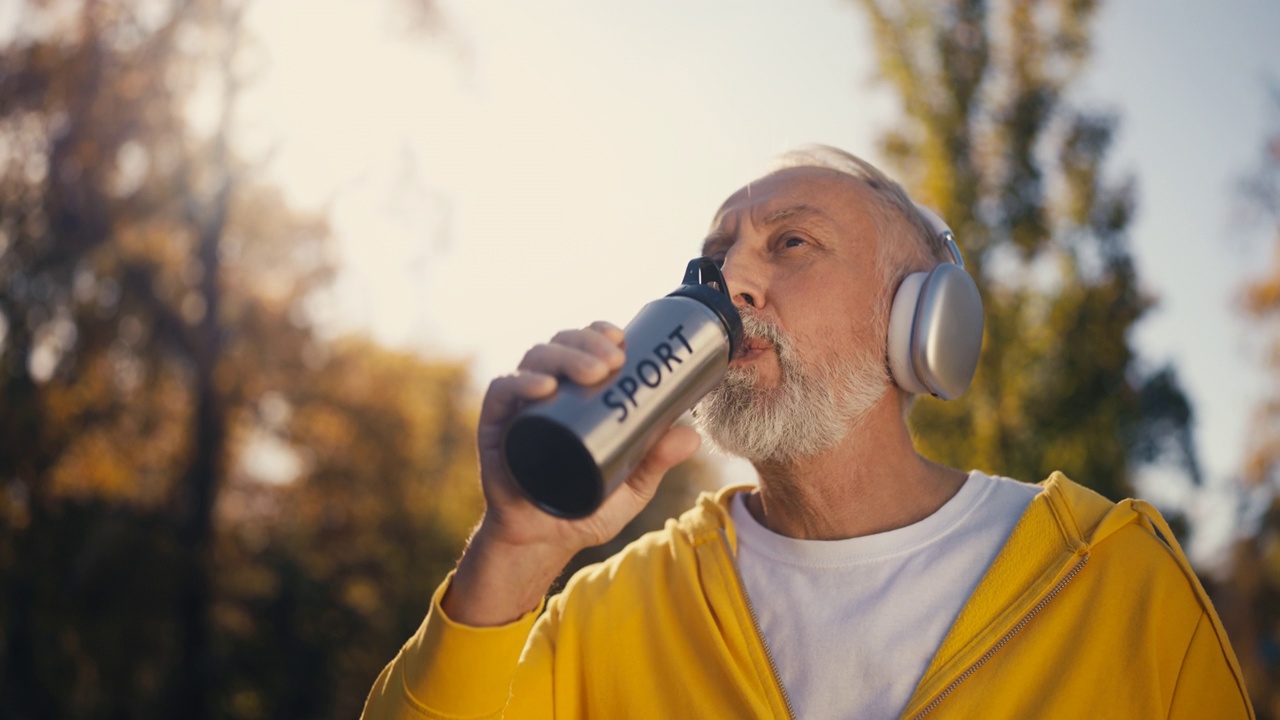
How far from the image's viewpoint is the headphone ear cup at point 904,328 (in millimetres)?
2158

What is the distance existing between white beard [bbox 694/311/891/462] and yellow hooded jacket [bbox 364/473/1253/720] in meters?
0.28

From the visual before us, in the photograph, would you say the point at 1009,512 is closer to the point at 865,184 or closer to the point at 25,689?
the point at 865,184

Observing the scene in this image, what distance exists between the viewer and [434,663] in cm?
164

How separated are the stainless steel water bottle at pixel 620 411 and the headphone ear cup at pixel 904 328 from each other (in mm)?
752

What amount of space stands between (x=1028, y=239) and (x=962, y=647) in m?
8.34

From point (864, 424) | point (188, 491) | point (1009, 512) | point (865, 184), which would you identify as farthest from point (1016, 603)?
point (188, 491)

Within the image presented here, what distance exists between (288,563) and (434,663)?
12594mm

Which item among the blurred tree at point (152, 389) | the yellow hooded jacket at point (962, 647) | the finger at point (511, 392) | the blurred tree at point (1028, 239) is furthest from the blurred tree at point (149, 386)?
the finger at point (511, 392)

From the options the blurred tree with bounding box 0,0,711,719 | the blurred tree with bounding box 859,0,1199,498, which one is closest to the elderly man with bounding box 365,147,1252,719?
the blurred tree with bounding box 859,0,1199,498

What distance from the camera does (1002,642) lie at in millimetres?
1833

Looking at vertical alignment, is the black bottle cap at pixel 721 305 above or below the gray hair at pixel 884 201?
below

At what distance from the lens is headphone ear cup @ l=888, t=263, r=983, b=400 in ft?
6.89

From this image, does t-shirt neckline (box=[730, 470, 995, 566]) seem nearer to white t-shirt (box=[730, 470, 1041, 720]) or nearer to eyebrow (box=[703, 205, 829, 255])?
white t-shirt (box=[730, 470, 1041, 720])

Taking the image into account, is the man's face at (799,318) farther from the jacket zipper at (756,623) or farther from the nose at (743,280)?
the jacket zipper at (756,623)
